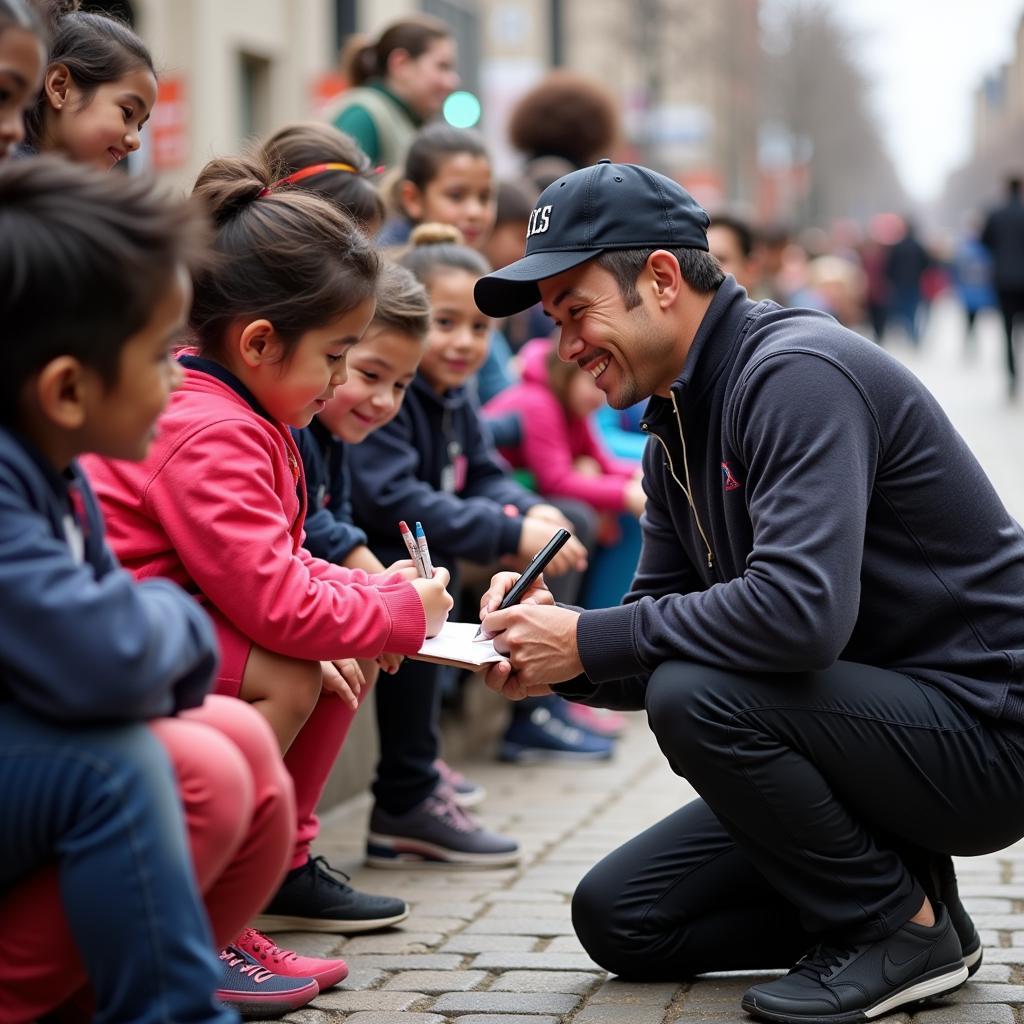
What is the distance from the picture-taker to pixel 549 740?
6.07 m

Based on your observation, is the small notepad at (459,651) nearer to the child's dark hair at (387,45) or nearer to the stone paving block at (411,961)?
the stone paving block at (411,961)

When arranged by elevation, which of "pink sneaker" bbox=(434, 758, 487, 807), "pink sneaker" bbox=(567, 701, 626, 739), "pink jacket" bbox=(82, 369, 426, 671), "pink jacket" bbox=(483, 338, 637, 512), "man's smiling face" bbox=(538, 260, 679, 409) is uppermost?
Answer: "man's smiling face" bbox=(538, 260, 679, 409)

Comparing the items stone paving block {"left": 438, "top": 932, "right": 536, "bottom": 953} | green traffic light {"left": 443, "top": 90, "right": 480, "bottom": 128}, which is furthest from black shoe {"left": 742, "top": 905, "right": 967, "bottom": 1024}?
green traffic light {"left": 443, "top": 90, "right": 480, "bottom": 128}

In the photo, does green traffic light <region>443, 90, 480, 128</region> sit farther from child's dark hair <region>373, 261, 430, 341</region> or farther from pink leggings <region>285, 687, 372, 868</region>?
pink leggings <region>285, 687, 372, 868</region>

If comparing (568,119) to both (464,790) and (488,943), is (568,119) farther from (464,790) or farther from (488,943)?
(488,943)

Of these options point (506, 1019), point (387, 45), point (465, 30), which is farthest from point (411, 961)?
point (465, 30)

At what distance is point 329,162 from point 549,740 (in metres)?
2.37

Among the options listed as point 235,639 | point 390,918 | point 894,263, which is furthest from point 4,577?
point 894,263

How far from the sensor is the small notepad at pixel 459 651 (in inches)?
132

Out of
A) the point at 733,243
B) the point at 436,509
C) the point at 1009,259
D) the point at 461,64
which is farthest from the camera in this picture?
the point at 461,64

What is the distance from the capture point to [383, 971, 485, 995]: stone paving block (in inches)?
136

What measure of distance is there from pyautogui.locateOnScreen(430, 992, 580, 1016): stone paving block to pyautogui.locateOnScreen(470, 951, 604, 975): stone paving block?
7.7 inches

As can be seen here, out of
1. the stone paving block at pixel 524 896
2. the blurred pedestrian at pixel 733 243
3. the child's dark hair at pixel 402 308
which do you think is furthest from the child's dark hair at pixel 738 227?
the stone paving block at pixel 524 896

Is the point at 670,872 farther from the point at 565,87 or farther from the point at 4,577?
the point at 565,87
